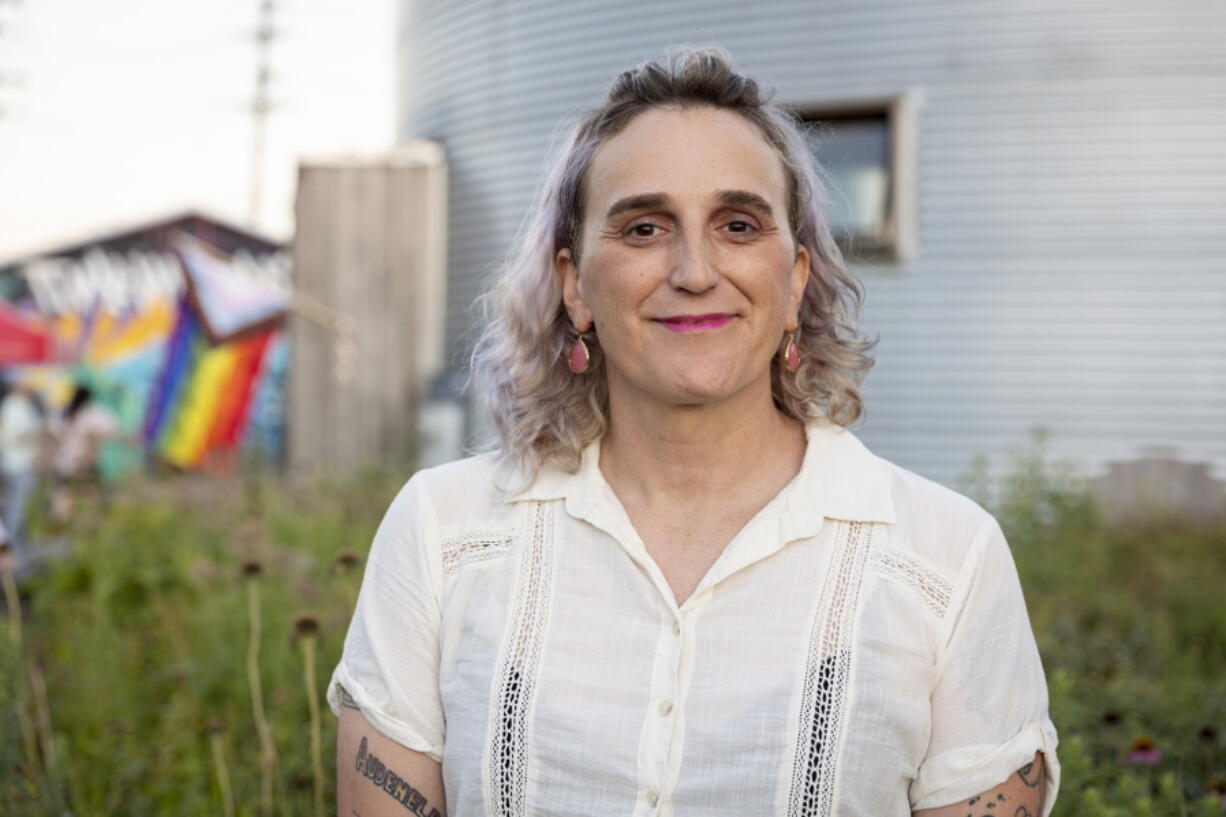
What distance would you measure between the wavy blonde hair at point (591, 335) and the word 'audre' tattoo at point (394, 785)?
0.62 meters

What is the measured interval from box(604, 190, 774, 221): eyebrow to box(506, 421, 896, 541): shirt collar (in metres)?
0.47

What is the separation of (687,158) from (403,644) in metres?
1.03

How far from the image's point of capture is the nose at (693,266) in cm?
217

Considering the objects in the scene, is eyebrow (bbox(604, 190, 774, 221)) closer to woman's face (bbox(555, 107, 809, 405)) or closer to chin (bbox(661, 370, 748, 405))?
woman's face (bbox(555, 107, 809, 405))

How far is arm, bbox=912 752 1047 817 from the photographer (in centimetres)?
207

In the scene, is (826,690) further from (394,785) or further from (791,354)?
(394,785)

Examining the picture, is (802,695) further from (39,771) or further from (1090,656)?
(1090,656)

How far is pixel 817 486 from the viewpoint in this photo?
7.43 feet

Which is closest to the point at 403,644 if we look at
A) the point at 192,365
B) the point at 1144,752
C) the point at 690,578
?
the point at 690,578

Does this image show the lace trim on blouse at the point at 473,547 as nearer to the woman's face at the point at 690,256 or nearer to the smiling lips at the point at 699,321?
the woman's face at the point at 690,256

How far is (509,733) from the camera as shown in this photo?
215 cm

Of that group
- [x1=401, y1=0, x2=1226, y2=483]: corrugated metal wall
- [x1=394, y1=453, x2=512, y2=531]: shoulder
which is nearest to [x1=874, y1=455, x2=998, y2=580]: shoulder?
[x1=394, y1=453, x2=512, y2=531]: shoulder

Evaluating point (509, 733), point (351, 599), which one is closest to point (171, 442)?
point (351, 599)

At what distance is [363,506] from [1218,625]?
17.3ft
